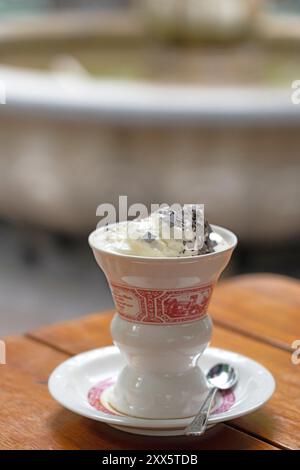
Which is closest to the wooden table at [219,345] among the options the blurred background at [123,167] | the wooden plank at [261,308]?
the wooden plank at [261,308]

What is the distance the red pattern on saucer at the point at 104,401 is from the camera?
0.72 meters

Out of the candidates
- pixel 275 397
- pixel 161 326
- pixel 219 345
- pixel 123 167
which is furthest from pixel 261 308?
pixel 123 167

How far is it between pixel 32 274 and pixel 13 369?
1342 millimetres

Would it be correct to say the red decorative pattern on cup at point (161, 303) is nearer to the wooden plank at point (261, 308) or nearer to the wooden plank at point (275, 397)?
the wooden plank at point (275, 397)

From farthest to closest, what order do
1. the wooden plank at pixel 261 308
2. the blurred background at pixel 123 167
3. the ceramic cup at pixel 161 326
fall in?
1. the blurred background at pixel 123 167
2. the wooden plank at pixel 261 308
3. the ceramic cup at pixel 161 326

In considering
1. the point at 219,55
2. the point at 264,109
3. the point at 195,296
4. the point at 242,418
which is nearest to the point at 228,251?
the point at 195,296

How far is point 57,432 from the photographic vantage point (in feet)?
2.33

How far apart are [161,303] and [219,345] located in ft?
0.81

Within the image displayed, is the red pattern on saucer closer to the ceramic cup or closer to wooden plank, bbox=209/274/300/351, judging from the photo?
the ceramic cup

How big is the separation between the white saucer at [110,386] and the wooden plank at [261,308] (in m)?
0.13

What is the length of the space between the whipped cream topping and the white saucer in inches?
4.7

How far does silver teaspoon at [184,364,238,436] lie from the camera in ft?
2.20

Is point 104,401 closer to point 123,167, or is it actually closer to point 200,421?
point 200,421

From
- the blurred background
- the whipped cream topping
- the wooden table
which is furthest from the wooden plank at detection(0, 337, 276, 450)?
the blurred background
